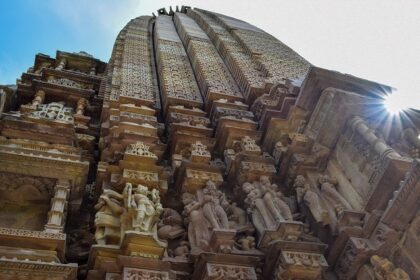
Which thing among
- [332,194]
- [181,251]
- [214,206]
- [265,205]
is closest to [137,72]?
[214,206]

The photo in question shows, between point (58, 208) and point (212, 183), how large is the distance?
2450 millimetres

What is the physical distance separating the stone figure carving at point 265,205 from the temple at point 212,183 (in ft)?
0.09

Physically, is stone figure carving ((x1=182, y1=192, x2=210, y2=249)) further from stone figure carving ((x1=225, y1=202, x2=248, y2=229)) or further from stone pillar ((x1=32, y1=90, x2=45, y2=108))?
stone pillar ((x1=32, y1=90, x2=45, y2=108))

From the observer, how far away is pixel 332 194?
778 cm

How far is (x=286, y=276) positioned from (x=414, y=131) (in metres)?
3.34

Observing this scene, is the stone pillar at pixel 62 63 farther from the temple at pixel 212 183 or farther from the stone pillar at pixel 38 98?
the stone pillar at pixel 38 98

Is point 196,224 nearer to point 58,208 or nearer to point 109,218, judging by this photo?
point 109,218

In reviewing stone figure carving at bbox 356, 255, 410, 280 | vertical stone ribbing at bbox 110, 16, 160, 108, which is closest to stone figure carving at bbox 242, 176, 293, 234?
stone figure carving at bbox 356, 255, 410, 280

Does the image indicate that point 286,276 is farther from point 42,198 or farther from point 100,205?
point 42,198

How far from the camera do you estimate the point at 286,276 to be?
20.8 feet

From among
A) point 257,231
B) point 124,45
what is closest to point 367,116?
point 257,231

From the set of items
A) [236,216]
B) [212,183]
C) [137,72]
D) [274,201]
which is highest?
[274,201]

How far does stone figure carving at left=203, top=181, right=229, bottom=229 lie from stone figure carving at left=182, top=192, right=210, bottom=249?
3.4 inches

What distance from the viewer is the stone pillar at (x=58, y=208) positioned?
6.62m
